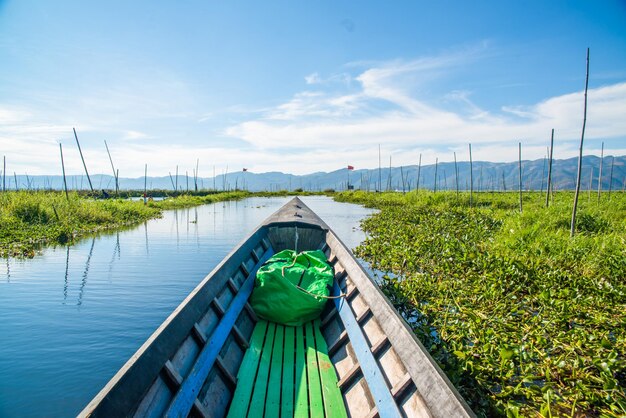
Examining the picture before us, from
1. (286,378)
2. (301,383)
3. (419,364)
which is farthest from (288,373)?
(419,364)

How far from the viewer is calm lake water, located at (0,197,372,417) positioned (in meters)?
4.30

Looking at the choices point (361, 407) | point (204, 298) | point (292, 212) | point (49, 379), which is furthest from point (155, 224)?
point (361, 407)

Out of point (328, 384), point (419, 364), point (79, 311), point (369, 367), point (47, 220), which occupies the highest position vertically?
point (419, 364)

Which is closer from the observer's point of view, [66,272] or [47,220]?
[66,272]

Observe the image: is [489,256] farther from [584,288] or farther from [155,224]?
[155,224]

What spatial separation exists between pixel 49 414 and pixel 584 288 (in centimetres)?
744

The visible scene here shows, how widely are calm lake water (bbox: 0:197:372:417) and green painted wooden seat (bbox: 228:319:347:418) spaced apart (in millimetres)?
2048

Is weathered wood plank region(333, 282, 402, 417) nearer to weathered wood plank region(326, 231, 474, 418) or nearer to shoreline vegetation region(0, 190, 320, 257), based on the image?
weathered wood plank region(326, 231, 474, 418)

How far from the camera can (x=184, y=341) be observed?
2.97 m

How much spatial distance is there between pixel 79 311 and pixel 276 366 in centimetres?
504

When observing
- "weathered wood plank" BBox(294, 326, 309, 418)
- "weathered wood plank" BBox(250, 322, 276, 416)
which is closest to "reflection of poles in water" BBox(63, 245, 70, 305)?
"weathered wood plank" BBox(250, 322, 276, 416)

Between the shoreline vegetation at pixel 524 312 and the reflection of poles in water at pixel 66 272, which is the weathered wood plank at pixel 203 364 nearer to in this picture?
the shoreline vegetation at pixel 524 312

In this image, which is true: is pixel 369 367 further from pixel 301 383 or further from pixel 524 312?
pixel 524 312

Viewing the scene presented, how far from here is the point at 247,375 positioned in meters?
3.36
